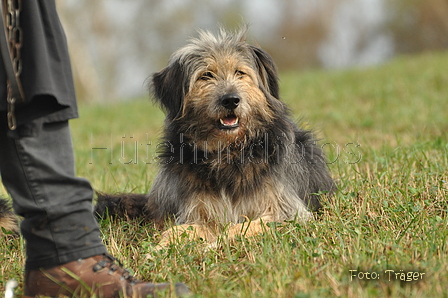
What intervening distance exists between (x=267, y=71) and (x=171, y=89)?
30.7 inches

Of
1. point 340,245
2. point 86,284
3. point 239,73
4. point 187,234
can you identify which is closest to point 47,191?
point 86,284

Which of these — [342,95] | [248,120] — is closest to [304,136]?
[248,120]

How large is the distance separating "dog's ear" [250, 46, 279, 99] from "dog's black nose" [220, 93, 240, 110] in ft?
1.43

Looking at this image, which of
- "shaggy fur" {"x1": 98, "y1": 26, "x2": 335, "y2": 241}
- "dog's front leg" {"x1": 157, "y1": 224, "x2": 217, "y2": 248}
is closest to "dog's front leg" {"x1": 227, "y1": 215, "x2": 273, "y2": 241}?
"shaggy fur" {"x1": 98, "y1": 26, "x2": 335, "y2": 241}

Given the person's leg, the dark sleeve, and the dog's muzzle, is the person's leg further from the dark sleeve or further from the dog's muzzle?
the dog's muzzle

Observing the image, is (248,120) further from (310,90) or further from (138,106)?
(138,106)

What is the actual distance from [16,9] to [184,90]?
1672 mm

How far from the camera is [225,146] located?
3623 millimetres

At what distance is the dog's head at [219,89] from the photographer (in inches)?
141

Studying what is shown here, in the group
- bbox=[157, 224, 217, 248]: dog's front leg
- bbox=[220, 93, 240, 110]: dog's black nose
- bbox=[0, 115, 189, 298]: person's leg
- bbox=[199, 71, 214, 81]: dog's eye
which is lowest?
bbox=[157, 224, 217, 248]: dog's front leg

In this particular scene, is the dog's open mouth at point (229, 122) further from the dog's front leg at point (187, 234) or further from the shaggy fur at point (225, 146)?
the dog's front leg at point (187, 234)

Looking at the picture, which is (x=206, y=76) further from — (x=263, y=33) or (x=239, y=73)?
(x=263, y=33)

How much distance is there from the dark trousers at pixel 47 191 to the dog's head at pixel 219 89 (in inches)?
53.1

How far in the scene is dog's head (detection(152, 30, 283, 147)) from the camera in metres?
3.58
